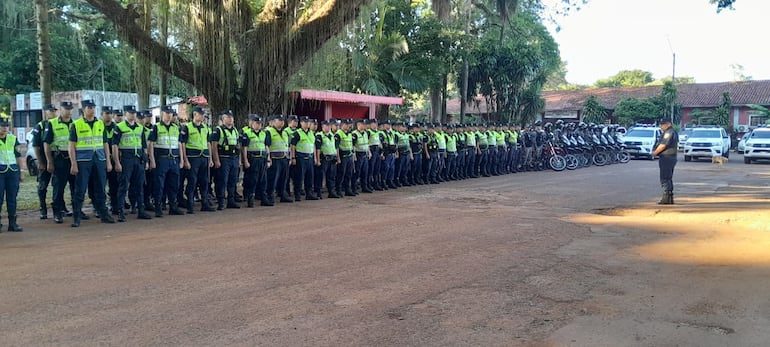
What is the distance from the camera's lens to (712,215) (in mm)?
10570

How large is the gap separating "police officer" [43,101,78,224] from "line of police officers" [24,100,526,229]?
14 mm

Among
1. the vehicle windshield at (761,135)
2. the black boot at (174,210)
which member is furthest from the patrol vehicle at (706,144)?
the black boot at (174,210)

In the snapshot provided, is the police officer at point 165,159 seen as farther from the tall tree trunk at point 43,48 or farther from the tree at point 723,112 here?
the tree at point 723,112

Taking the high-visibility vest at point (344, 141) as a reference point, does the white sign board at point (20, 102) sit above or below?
above

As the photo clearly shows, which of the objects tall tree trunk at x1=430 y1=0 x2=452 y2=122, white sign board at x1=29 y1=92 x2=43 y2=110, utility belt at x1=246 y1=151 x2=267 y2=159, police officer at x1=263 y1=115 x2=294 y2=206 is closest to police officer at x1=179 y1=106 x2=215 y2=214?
utility belt at x1=246 y1=151 x2=267 y2=159

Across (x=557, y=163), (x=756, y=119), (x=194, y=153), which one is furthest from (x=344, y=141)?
(x=756, y=119)

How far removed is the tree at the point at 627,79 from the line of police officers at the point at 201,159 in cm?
6622

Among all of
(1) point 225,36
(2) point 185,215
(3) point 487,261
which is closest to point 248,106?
(1) point 225,36

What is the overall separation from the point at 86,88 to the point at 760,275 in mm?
30162

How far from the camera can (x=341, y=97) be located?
19.1m

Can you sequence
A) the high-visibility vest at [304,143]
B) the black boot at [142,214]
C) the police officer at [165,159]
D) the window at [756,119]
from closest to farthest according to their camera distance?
the black boot at [142,214]
the police officer at [165,159]
the high-visibility vest at [304,143]
the window at [756,119]

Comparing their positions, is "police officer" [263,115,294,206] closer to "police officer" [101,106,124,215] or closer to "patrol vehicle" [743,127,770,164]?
"police officer" [101,106,124,215]

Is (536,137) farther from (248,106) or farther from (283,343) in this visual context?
(283,343)

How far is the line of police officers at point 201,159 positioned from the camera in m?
9.42
